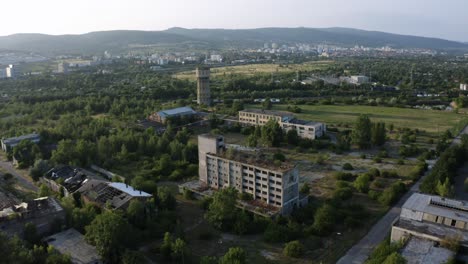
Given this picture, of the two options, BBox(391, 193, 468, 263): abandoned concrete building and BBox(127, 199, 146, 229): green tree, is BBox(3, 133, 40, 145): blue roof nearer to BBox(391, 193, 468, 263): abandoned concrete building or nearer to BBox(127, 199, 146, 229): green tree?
BBox(127, 199, 146, 229): green tree

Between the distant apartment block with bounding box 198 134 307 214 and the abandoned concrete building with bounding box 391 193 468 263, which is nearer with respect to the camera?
the abandoned concrete building with bounding box 391 193 468 263

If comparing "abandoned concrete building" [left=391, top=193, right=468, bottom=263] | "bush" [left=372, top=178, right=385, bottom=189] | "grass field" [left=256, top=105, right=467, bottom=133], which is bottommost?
"bush" [left=372, top=178, right=385, bottom=189]

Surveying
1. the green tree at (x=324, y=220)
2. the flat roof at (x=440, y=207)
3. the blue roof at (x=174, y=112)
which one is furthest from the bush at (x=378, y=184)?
the blue roof at (x=174, y=112)

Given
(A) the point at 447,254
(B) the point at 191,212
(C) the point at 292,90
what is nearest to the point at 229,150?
(B) the point at 191,212

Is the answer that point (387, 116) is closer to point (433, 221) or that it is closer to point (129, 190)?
point (433, 221)

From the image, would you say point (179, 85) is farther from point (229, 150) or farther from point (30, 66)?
point (30, 66)

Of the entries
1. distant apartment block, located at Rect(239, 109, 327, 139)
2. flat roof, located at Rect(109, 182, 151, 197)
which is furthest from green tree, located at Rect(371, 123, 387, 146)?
flat roof, located at Rect(109, 182, 151, 197)

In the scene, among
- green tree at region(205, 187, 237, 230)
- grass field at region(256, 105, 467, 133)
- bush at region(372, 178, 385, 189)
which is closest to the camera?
green tree at region(205, 187, 237, 230)

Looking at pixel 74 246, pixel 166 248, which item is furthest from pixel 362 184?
pixel 74 246
